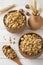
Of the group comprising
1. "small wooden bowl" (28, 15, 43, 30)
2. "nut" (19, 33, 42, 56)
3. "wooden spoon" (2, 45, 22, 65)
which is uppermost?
"small wooden bowl" (28, 15, 43, 30)

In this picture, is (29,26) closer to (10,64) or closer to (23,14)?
(23,14)

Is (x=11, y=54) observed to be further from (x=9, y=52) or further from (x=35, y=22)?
(x=35, y=22)

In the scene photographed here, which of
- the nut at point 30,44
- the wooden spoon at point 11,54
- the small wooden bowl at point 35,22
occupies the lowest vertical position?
the wooden spoon at point 11,54

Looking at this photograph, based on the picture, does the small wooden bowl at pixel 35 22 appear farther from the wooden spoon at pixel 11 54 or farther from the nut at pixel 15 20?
the wooden spoon at pixel 11 54

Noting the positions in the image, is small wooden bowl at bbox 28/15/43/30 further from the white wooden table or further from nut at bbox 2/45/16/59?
nut at bbox 2/45/16/59

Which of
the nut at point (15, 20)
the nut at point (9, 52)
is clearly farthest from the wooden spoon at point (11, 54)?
the nut at point (15, 20)

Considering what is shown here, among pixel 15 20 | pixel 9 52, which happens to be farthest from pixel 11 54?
pixel 15 20

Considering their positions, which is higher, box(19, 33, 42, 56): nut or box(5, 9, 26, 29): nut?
box(5, 9, 26, 29): nut

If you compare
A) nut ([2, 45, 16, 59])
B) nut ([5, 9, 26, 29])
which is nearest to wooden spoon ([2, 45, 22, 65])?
nut ([2, 45, 16, 59])

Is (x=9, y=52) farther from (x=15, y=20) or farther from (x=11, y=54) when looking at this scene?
(x=15, y=20)

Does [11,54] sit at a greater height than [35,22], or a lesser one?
lesser

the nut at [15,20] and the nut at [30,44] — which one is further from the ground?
the nut at [15,20]
